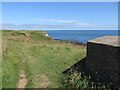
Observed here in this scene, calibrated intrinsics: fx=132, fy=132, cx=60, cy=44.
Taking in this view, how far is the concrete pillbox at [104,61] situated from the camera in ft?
28.7

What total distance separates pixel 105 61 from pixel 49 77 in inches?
209

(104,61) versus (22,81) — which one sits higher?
(104,61)

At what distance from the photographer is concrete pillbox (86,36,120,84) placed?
8758 millimetres

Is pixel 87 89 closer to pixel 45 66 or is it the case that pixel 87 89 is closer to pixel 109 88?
pixel 109 88

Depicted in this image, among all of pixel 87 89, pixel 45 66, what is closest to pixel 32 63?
pixel 45 66

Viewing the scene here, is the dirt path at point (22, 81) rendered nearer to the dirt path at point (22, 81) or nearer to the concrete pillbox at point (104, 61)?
the dirt path at point (22, 81)

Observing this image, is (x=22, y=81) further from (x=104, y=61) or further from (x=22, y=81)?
(x=104, y=61)

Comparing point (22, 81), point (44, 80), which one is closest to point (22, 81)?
point (22, 81)

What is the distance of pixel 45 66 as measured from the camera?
47.9ft

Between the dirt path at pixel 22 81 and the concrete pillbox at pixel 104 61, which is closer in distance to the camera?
the concrete pillbox at pixel 104 61

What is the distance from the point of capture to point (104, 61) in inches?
379

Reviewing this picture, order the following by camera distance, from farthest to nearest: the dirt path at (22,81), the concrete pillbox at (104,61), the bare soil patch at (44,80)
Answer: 1. the bare soil patch at (44,80)
2. the dirt path at (22,81)
3. the concrete pillbox at (104,61)

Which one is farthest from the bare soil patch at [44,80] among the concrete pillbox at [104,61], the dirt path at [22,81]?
the concrete pillbox at [104,61]

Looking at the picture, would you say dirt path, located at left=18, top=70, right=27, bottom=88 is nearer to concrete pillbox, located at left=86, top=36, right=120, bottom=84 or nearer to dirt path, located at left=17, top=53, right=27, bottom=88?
dirt path, located at left=17, top=53, right=27, bottom=88
